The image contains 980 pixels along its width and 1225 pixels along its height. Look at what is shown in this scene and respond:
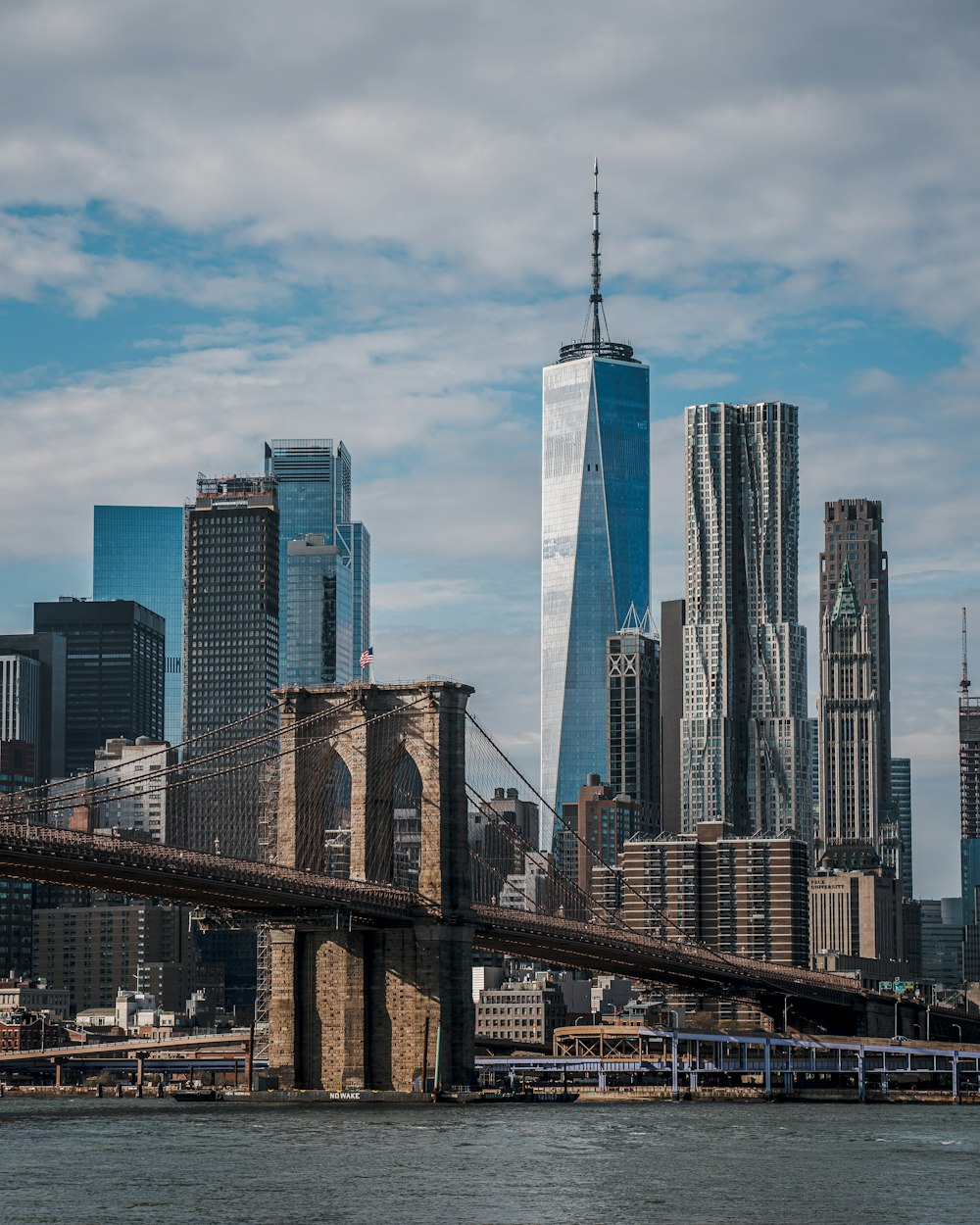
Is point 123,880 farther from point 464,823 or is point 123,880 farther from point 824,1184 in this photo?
point 824,1184

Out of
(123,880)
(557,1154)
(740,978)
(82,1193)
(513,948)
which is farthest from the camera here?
(740,978)

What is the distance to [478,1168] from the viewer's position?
7131 centimetres

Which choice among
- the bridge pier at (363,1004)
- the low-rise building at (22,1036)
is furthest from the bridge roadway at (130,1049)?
the bridge pier at (363,1004)

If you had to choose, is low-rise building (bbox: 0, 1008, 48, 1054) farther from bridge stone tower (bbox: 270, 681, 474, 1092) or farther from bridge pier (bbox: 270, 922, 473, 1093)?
bridge pier (bbox: 270, 922, 473, 1093)

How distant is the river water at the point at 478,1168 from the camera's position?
60469mm

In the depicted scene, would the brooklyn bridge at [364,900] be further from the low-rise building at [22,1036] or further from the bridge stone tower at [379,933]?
the low-rise building at [22,1036]

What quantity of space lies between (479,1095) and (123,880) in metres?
23.8

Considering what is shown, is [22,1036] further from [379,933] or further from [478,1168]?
[478,1168]

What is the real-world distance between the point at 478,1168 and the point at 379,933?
3730cm

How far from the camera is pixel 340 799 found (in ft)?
562

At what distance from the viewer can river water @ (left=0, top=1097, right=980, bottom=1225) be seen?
60.5 m

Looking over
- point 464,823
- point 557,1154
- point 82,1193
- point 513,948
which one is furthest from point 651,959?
point 82,1193

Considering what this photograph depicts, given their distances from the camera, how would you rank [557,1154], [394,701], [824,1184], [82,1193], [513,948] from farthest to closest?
[513,948]
[394,701]
[557,1154]
[824,1184]
[82,1193]

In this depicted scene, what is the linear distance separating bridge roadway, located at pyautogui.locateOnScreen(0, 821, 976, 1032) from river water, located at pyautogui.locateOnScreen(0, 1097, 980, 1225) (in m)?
9.01
